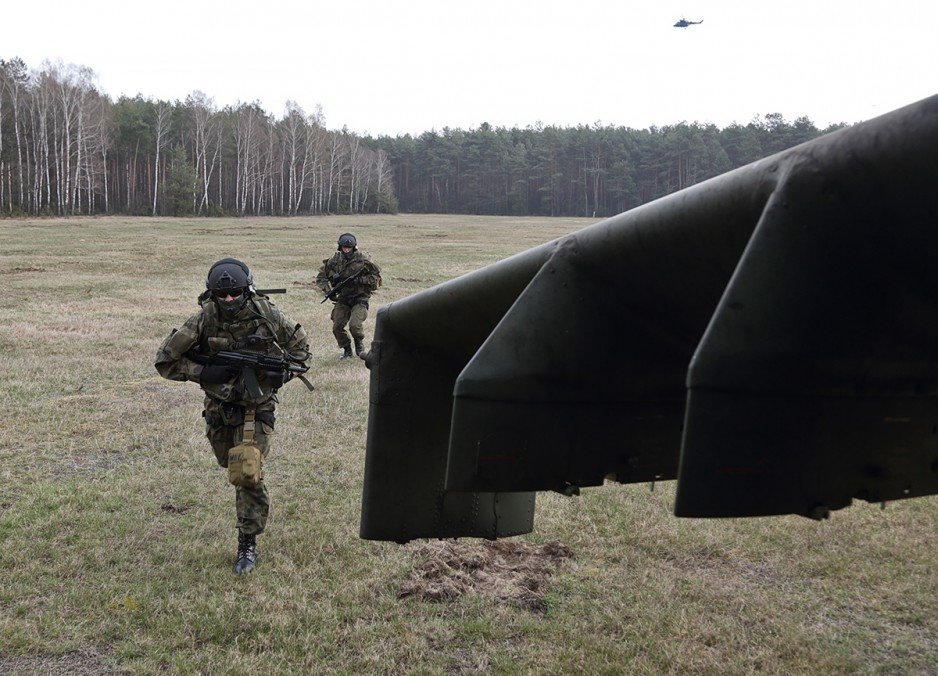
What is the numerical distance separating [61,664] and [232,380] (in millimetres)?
2122

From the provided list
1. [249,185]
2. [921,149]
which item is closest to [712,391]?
[921,149]

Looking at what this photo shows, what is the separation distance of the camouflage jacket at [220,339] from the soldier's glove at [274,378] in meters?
0.04

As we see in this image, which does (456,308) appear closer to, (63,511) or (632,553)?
(632,553)

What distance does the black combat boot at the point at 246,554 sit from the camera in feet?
19.3

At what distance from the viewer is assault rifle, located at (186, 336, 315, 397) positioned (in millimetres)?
6035

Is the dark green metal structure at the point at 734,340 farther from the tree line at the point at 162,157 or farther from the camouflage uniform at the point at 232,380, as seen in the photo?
the tree line at the point at 162,157

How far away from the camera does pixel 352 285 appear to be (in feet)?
46.0

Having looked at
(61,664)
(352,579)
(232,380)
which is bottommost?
(61,664)

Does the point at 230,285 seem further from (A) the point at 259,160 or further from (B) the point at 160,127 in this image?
(A) the point at 259,160

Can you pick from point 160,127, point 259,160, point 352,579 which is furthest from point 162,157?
point 352,579

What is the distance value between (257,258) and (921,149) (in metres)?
33.5

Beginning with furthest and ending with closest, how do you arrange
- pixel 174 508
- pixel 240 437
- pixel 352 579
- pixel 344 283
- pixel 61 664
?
1. pixel 344 283
2. pixel 174 508
3. pixel 240 437
4. pixel 352 579
5. pixel 61 664

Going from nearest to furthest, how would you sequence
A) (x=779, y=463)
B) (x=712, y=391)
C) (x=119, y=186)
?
(x=712, y=391) < (x=779, y=463) < (x=119, y=186)

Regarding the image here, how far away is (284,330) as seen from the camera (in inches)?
255
